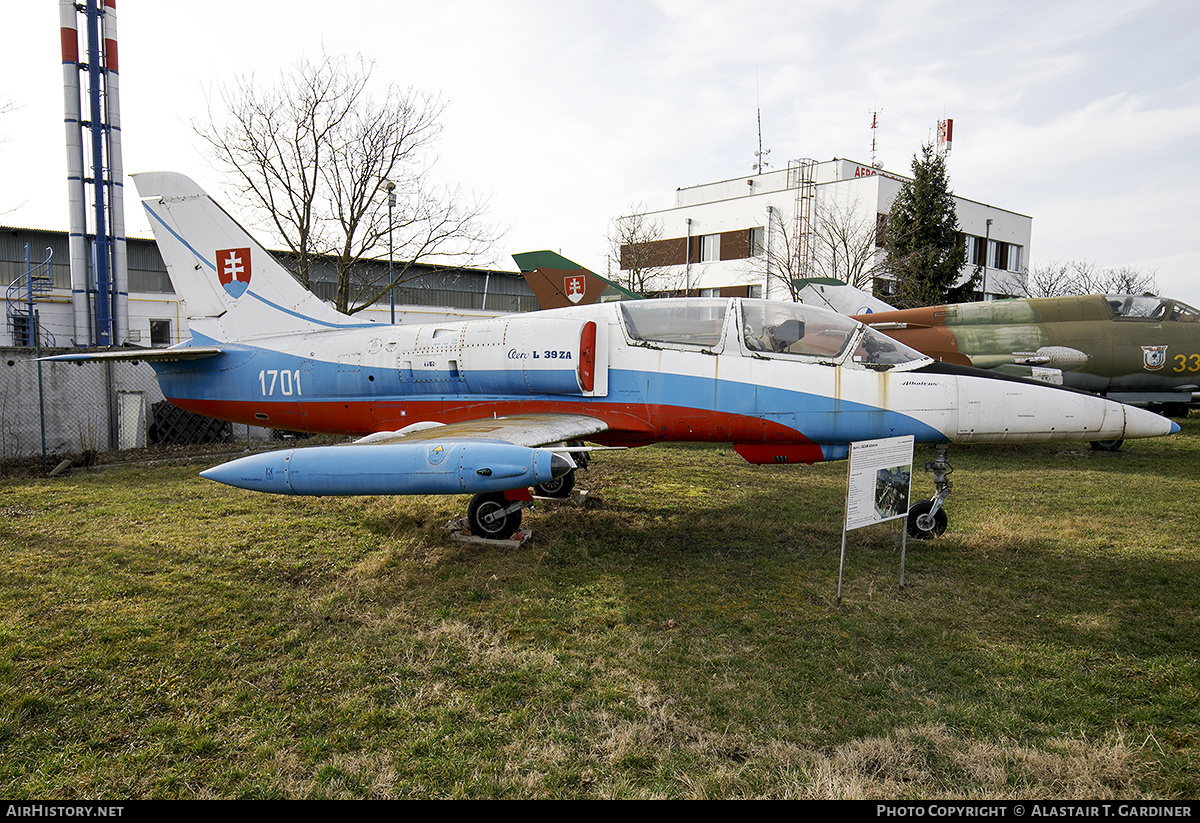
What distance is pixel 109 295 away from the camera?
65.5ft

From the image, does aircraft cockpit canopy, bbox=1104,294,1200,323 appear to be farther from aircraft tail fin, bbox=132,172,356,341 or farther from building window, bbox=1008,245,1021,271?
building window, bbox=1008,245,1021,271

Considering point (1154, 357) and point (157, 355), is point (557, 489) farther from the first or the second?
point (1154, 357)

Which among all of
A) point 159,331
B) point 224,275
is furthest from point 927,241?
point 159,331

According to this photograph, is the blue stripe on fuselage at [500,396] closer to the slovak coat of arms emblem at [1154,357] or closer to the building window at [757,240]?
the slovak coat of arms emblem at [1154,357]

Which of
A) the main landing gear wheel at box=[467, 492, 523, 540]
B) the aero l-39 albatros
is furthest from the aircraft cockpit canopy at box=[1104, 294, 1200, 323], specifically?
the main landing gear wheel at box=[467, 492, 523, 540]

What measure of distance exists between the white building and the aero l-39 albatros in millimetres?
26931

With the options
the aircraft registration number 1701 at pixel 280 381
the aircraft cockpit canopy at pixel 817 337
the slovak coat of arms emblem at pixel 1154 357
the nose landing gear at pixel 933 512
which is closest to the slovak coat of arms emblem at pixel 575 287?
the aircraft registration number 1701 at pixel 280 381

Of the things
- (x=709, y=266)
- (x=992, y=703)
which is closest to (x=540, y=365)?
(x=992, y=703)

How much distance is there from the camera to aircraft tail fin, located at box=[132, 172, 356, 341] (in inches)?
349

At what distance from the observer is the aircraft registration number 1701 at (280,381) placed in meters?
8.46

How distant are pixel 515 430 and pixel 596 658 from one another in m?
2.72

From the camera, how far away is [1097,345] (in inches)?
501

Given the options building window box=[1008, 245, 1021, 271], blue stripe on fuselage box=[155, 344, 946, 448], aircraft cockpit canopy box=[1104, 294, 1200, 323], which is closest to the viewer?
blue stripe on fuselage box=[155, 344, 946, 448]
